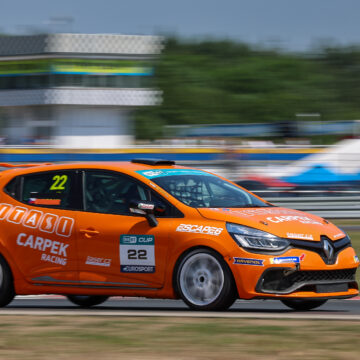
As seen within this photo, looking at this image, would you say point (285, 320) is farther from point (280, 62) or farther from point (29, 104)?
point (280, 62)

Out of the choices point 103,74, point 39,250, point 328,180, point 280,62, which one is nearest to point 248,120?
point 280,62

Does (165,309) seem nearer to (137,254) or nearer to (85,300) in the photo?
(137,254)

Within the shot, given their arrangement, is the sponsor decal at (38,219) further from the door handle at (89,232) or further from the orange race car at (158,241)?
the door handle at (89,232)

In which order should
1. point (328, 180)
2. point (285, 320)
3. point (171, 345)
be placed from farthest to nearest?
point (328, 180) → point (285, 320) → point (171, 345)

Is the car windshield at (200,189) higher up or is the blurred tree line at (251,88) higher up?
the blurred tree line at (251,88)

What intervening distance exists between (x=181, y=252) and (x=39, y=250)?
5.19 ft

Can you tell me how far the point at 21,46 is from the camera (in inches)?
2224

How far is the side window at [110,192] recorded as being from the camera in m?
7.97

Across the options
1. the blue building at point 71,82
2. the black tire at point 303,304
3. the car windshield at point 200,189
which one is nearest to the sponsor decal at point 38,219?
the car windshield at point 200,189

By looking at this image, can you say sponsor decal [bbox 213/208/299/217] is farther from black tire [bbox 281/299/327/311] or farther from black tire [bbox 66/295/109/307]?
black tire [bbox 66/295/109/307]

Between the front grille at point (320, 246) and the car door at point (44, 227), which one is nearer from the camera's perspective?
the front grille at point (320, 246)

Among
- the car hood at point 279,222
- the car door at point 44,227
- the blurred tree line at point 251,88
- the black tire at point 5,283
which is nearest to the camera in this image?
the car hood at point 279,222

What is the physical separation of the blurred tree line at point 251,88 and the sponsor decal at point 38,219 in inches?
2939

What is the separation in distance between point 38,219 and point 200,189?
1636mm
